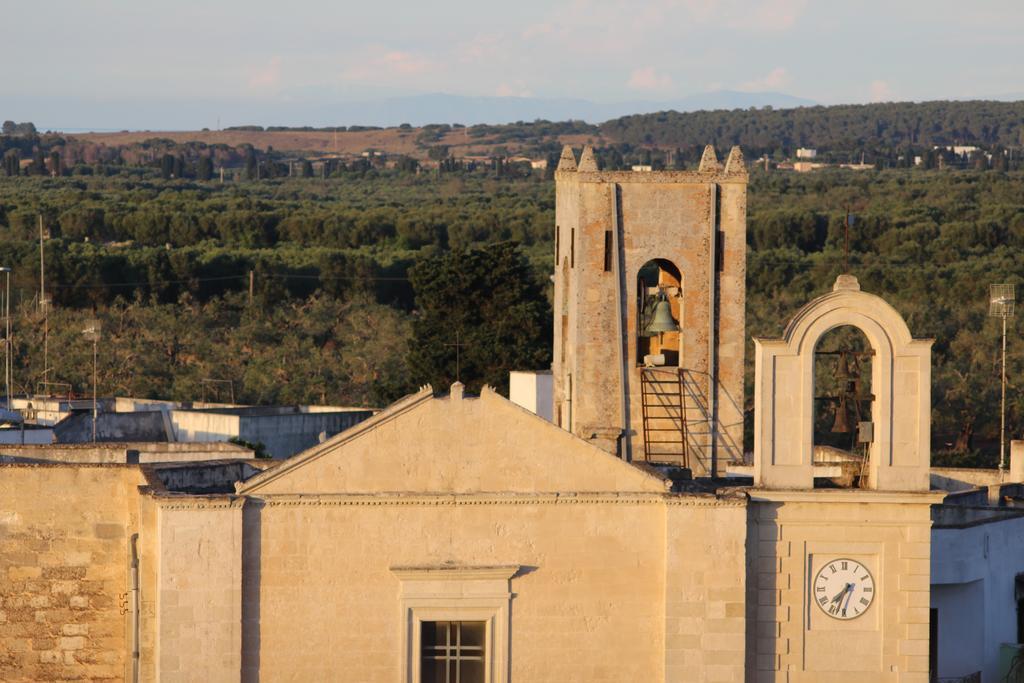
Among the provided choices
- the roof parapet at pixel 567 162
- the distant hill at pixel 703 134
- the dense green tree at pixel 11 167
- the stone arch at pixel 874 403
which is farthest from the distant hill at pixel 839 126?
the stone arch at pixel 874 403

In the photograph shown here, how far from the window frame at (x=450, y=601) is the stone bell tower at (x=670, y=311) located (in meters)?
4.65

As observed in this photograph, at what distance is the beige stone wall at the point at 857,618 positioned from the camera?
1692cm

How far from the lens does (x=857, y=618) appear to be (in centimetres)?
1698

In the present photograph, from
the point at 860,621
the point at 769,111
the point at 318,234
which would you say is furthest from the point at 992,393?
the point at 769,111

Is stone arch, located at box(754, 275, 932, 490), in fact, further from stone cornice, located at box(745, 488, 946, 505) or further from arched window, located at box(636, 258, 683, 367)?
arched window, located at box(636, 258, 683, 367)

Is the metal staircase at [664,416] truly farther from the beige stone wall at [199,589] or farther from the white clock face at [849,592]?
the beige stone wall at [199,589]

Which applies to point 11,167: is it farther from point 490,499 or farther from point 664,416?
point 490,499

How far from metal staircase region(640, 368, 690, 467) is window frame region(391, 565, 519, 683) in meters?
4.69

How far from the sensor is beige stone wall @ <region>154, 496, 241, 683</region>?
16.3 metres

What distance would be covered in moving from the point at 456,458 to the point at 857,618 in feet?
11.3

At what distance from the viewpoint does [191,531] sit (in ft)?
53.5

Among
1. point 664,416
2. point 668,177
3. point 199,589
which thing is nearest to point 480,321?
point 668,177

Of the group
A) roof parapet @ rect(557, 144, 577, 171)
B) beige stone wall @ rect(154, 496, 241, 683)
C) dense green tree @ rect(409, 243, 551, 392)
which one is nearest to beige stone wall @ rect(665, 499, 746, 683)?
beige stone wall @ rect(154, 496, 241, 683)

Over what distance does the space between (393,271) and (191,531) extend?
158ft
